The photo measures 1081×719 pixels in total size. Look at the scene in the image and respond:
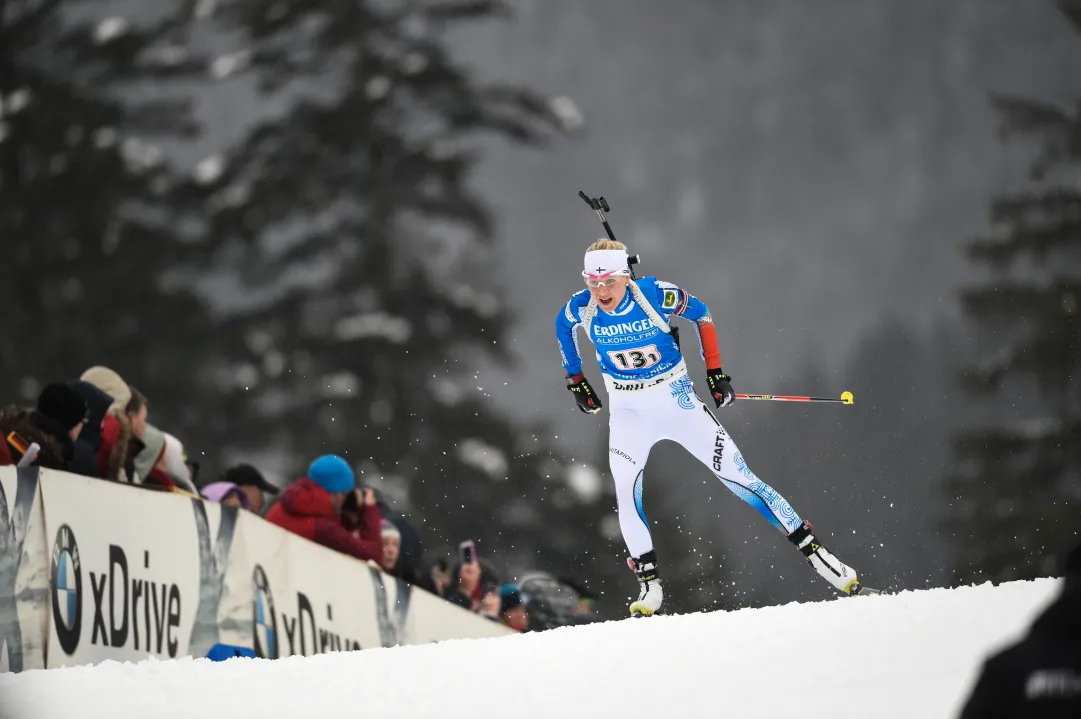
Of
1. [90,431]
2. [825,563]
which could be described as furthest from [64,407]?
[825,563]

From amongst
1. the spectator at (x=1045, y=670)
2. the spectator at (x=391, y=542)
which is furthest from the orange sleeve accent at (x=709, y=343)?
the spectator at (x=1045, y=670)

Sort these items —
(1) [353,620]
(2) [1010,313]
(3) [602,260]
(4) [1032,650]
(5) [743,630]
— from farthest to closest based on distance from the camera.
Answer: (2) [1010,313], (1) [353,620], (3) [602,260], (5) [743,630], (4) [1032,650]

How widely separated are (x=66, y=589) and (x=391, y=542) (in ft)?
10.5

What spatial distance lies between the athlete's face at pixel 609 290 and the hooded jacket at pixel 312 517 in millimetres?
1709

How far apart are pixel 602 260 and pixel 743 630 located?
167 cm

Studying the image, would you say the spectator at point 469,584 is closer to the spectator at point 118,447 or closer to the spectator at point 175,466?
the spectator at point 175,466

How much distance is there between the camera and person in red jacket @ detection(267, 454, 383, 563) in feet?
22.9

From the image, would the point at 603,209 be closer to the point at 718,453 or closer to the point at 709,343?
the point at 709,343

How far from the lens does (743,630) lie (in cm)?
534

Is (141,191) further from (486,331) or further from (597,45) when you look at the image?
(597,45)

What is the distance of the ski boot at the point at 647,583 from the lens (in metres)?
6.41

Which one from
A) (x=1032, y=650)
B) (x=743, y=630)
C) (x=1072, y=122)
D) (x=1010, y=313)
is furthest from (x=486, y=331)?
(x=1032, y=650)

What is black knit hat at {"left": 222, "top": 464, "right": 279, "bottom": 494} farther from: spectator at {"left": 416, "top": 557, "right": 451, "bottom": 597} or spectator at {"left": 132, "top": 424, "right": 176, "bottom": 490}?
spectator at {"left": 132, "top": 424, "right": 176, "bottom": 490}

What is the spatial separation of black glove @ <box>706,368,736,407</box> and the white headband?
600mm
